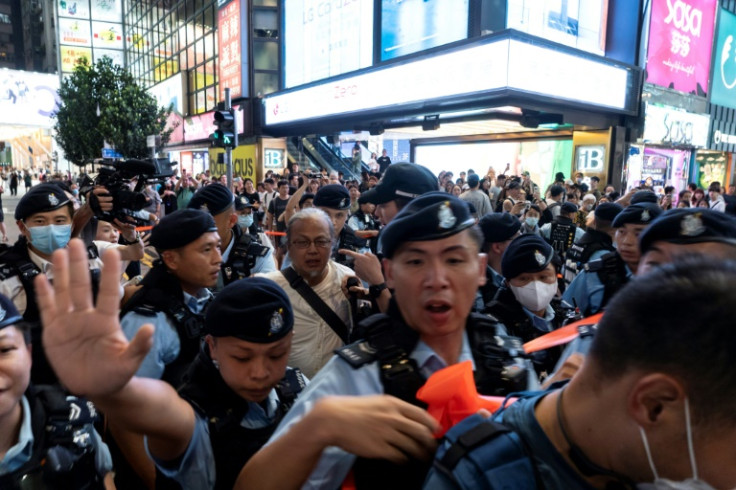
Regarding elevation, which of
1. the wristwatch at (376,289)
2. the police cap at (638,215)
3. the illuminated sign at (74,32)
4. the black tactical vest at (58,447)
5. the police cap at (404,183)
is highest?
the illuminated sign at (74,32)

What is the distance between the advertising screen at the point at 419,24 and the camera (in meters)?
12.9

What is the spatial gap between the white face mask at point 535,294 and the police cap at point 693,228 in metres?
0.81

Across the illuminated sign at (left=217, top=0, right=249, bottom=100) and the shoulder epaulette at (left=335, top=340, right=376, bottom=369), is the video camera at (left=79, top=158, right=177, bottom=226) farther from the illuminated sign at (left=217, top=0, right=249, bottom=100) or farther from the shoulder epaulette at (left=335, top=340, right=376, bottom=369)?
the illuminated sign at (left=217, top=0, right=249, bottom=100)

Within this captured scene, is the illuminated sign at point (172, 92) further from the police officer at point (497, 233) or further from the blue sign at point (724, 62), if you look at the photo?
the police officer at point (497, 233)

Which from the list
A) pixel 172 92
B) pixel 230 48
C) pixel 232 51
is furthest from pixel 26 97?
pixel 232 51

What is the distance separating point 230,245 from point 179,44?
31.9m

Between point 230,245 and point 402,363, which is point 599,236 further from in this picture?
point 402,363

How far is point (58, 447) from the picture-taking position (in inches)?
63.9

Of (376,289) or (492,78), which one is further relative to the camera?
(492,78)

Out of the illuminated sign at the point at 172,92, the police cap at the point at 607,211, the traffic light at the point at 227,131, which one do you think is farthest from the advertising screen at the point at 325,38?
the police cap at the point at 607,211

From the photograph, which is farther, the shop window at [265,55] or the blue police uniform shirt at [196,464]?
the shop window at [265,55]

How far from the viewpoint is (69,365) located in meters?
1.02

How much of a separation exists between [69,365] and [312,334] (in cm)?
174

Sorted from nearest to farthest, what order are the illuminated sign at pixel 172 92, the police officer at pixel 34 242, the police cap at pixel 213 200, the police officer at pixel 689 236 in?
the police officer at pixel 689 236 < the police officer at pixel 34 242 < the police cap at pixel 213 200 < the illuminated sign at pixel 172 92
